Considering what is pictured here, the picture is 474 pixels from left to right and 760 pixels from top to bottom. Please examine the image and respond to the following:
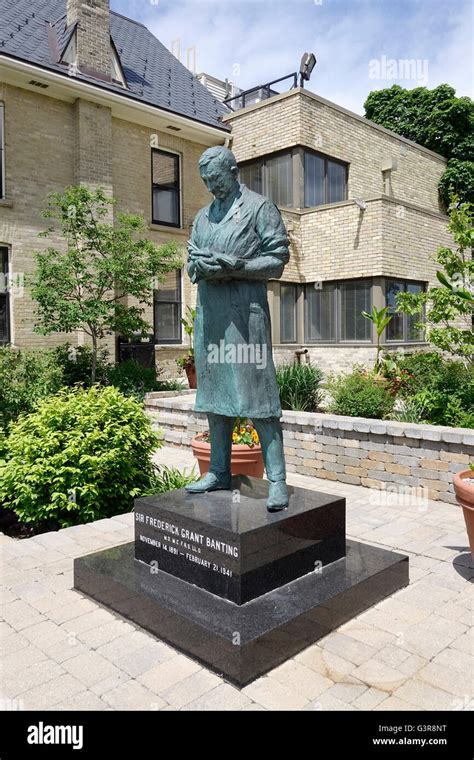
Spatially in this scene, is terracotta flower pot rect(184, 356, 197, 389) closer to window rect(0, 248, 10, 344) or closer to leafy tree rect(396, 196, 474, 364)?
window rect(0, 248, 10, 344)

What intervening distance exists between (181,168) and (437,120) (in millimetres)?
13991

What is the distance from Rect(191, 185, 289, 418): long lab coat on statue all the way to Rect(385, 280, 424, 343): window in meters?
11.4

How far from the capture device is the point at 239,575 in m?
3.54

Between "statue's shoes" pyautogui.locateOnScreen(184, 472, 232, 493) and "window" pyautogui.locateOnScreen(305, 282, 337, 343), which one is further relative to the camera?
"window" pyautogui.locateOnScreen(305, 282, 337, 343)

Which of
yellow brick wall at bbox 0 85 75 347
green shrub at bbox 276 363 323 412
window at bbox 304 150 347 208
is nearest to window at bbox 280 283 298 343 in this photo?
window at bbox 304 150 347 208

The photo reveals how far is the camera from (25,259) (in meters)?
13.3

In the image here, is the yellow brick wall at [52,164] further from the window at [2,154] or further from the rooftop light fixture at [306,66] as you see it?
the rooftop light fixture at [306,66]

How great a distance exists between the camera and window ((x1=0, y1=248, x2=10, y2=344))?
43.4 ft

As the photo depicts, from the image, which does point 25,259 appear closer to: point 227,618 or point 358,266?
point 358,266

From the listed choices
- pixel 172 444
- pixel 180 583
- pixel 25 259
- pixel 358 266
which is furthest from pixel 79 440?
pixel 358 266

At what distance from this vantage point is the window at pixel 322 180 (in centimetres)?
1614

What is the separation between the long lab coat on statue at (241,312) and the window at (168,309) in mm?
12385

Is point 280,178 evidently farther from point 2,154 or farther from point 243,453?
point 243,453

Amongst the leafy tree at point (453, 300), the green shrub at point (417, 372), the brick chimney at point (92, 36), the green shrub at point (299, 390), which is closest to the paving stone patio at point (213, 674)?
the leafy tree at point (453, 300)
